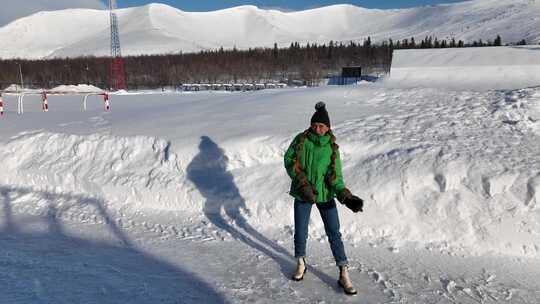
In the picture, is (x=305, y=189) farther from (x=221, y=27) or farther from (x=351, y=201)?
(x=221, y=27)

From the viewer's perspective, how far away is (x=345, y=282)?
4.05 meters

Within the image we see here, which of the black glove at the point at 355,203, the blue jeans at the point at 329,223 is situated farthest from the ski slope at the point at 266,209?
the black glove at the point at 355,203

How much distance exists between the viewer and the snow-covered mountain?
124312 mm

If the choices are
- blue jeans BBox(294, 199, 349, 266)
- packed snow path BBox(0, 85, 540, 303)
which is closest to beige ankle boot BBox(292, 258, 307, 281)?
packed snow path BBox(0, 85, 540, 303)

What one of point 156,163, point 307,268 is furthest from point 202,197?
point 307,268

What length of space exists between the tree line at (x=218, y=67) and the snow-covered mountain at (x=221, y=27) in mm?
34374

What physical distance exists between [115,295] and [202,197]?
2670 mm

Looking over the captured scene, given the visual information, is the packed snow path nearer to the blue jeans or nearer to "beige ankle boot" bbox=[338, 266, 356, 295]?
"beige ankle boot" bbox=[338, 266, 356, 295]

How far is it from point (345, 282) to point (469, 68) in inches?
470

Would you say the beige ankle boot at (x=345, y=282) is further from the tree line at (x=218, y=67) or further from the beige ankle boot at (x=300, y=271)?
the tree line at (x=218, y=67)

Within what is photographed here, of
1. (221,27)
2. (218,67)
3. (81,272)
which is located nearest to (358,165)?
(81,272)

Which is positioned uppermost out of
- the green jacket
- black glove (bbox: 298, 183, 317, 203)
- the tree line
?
the tree line

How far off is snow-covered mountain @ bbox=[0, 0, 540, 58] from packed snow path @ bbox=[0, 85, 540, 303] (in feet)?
367

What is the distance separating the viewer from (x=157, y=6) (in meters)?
156
